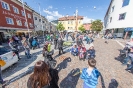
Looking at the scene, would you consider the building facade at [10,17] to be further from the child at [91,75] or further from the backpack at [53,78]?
the child at [91,75]

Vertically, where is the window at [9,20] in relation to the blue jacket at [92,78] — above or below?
above

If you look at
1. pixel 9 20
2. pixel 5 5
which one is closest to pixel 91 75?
pixel 9 20

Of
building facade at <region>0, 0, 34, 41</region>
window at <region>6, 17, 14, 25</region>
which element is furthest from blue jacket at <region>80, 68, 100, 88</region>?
window at <region>6, 17, 14, 25</region>

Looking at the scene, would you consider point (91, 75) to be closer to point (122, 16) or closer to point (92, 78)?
point (92, 78)

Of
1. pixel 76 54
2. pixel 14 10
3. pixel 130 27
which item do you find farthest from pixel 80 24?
pixel 76 54

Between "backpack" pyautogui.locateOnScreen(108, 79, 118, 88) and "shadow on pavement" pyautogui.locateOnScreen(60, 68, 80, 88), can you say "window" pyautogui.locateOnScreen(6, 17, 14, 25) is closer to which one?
"shadow on pavement" pyautogui.locateOnScreen(60, 68, 80, 88)

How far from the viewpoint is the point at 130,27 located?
16641 mm

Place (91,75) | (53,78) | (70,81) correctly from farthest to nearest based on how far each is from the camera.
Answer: (70,81)
(91,75)
(53,78)

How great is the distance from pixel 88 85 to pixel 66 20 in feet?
153

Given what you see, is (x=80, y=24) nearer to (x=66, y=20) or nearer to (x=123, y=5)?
(x=66, y=20)

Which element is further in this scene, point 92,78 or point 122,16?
point 122,16

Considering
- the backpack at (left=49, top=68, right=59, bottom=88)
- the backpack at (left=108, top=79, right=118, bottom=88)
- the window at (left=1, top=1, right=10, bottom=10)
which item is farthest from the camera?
the window at (left=1, top=1, right=10, bottom=10)

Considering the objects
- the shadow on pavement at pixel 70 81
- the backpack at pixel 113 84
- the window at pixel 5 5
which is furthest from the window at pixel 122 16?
the window at pixel 5 5

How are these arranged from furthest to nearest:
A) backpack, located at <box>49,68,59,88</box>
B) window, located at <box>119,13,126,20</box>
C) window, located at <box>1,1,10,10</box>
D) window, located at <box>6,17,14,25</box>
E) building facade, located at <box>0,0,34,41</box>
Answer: window, located at <box>119,13,126,20</box> → window, located at <box>6,17,14,25</box> → window, located at <box>1,1,10,10</box> → building facade, located at <box>0,0,34,41</box> → backpack, located at <box>49,68,59,88</box>
